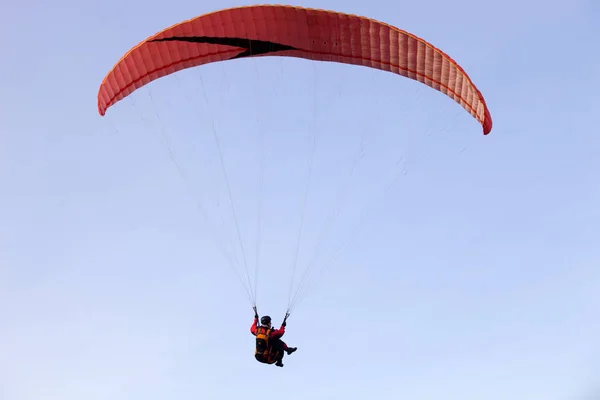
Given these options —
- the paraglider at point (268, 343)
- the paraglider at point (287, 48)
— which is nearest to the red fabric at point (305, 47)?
the paraglider at point (287, 48)

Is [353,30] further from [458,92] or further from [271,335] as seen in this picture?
[271,335]

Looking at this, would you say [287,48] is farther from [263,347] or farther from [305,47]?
[263,347]

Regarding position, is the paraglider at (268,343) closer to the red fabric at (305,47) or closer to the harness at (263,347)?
the harness at (263,347)

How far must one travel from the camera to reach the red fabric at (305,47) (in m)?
19.4

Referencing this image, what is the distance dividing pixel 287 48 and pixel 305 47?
53 cm

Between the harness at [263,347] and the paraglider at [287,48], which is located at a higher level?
the paraglider at [287,48]

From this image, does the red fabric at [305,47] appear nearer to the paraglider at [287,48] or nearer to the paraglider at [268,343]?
the paraglider at [287,48]

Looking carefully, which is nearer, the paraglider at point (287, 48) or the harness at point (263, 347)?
the paraglider at point (287, 48)

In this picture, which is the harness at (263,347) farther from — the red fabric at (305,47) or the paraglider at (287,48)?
the red fabric at (305,47)

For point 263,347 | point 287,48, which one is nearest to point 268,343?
point 263,347

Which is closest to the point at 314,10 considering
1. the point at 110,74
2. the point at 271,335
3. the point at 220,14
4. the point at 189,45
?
the point at 220,14

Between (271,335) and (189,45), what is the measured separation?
8461mm

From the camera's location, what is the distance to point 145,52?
20422 mm

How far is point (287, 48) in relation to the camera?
2044 centimetres
